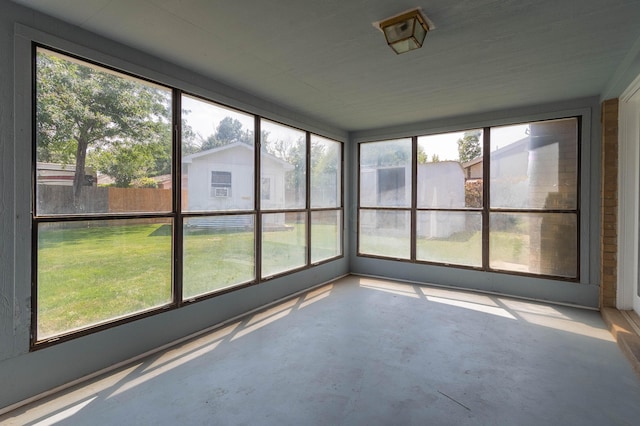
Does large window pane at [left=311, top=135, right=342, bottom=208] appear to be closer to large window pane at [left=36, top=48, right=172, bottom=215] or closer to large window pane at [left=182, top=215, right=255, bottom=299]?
large window pane at [left=182, top=215, right=255, bottom=299]

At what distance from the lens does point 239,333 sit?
11.5 ft

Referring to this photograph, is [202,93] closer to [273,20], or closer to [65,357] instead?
[273,20]

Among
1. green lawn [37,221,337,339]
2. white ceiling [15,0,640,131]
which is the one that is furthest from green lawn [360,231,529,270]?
green lawn [37,221,337,339]

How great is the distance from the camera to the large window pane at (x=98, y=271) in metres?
2.46

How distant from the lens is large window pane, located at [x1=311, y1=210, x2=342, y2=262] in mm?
5496

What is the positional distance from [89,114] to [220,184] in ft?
4.69

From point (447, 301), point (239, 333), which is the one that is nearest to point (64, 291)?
point (239, 333)

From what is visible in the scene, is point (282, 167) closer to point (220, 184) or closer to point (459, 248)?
point (220, 184)

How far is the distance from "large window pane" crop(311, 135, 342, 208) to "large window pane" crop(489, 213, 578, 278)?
276 centimetres

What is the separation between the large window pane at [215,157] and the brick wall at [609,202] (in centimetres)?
459

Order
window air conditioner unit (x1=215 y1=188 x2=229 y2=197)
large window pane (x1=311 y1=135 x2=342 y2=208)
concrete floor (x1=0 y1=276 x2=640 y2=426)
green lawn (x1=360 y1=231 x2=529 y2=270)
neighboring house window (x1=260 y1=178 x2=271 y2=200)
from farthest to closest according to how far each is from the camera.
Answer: large window pane (x1=311 y1=135 x2=342 y2=208) → green lawn (x1=360 y1=231 x2=529 y2=270) → neighboring house window (x1=260 y1=178 x2=271 y2=200) → window air conditioner unit (x1=215 y1=188 x2=229 y2=197) → concrete floor (x1=0 y1=276 x2=640 y2=426)

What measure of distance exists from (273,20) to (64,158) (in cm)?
201

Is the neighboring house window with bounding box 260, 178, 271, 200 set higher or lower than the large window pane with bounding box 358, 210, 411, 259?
higher

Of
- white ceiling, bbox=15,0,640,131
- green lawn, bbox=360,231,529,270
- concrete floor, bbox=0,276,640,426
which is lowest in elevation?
concrete floor, bbox=0,276,640,426
